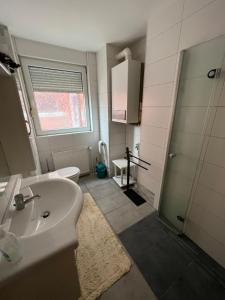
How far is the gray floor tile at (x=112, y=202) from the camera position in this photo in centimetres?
195

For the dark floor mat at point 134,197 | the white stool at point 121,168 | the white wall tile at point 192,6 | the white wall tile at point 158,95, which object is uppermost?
the white wall tile at point 192,6

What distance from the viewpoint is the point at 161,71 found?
144 centimetres

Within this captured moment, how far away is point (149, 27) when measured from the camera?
4.84 ft

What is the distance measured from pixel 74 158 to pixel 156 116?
68.0 inches

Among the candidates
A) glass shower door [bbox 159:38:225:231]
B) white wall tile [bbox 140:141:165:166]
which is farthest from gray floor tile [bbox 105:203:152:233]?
white wall tile [bbox 140:141:165:166]

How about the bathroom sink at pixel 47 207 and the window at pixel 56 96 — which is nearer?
the bathroom sink at pixel 47 207

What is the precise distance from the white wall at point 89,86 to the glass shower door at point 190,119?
164cm

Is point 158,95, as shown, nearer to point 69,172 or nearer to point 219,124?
point 219,124

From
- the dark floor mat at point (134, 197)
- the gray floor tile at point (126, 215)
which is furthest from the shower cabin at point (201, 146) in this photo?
the dark floor mat at point (134, 197)

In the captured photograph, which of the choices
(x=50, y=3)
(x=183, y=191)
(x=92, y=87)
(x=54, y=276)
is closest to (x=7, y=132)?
(x=54, y=276)

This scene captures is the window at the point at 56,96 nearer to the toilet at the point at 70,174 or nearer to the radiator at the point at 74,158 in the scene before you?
the radiator at the point at 74,158

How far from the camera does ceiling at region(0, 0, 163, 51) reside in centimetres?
124

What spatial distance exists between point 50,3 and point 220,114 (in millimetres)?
1791

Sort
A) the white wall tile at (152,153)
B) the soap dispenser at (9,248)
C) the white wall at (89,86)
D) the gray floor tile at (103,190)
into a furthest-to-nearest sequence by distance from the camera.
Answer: the gray floor tile at (103,190)
the white wall at (89,86)
the white wall tile at (152,153)
the soap dispenser at (9,248)
